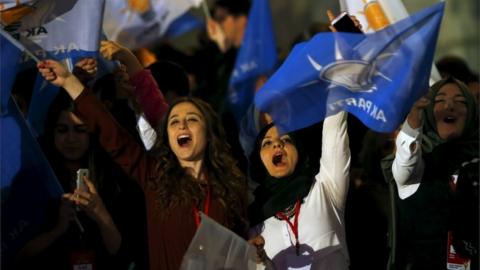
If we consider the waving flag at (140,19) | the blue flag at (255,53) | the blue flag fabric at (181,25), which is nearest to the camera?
the waving flag at (140,19)

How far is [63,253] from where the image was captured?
7414 millimetres

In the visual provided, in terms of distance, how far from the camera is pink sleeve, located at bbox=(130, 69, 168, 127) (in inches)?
310

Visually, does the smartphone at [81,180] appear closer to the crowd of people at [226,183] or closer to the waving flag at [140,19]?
the crowd of people at [226,183]

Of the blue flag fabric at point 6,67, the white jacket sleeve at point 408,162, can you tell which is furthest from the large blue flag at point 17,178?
the white jacket sleeve at point 408,162

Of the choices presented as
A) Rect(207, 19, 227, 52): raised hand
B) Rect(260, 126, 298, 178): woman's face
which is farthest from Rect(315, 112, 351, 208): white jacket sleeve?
Rect(207, 19, 227, 52): raised hand

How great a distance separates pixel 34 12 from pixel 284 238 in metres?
1.87

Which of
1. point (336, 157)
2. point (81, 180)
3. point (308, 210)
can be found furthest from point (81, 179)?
point (336, 157)

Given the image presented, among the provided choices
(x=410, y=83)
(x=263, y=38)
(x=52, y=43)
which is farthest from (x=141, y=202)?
(x=263, y=38)

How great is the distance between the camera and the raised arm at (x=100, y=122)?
7.32 m

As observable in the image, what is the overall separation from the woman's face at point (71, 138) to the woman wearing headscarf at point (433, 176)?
1735mm

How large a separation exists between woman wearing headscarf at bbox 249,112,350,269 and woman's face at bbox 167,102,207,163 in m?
0.43

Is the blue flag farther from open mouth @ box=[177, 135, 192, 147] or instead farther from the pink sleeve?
open mouth @ box=[177, 135, 192, 147]

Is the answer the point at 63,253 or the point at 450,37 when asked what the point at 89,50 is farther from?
the point at 450,37

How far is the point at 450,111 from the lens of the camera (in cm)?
791
